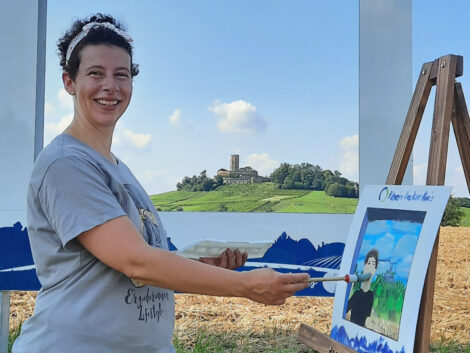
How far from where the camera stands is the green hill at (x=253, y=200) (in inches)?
117

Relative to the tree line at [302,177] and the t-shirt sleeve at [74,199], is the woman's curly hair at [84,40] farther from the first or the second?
the tree line at [302,177]

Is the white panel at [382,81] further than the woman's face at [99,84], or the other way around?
the white panel at [382,81]

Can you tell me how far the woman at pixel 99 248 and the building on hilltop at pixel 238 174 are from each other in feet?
6.85

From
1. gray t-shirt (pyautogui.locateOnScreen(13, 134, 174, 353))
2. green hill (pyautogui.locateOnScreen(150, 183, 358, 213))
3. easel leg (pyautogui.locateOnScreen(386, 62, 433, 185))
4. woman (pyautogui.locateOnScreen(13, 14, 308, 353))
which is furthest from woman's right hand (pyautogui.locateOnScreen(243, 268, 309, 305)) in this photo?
green hill (pyautogui.locateOnScreen(150, 183, 358, 213))

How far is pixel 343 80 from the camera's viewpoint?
2.98 metres

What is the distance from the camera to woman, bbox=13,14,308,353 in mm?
869

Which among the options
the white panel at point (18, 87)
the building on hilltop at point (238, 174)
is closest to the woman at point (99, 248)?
the white panel at point (18, 87)

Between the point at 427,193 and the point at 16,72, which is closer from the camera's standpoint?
the point at 427,193

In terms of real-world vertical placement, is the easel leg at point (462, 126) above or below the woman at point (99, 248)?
above

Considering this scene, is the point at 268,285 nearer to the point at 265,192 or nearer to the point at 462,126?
the point at 462,126

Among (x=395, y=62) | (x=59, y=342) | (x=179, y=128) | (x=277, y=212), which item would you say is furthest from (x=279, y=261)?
(x=59, y=342)

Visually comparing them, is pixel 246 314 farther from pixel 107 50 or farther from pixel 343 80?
pixel 107 50

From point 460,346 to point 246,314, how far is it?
1321mm

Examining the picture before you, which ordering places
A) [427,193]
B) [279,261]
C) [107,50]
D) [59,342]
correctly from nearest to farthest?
[59,342]
[107,50]
[427,193]
[279,261]
